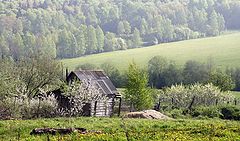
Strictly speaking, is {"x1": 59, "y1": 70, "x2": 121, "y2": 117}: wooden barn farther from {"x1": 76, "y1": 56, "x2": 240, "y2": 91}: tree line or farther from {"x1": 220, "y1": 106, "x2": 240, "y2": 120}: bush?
{"x1": 76, "y1": 56, "x2": 240, "y2": 91}: tree line

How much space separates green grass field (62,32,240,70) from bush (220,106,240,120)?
8624 centimetres

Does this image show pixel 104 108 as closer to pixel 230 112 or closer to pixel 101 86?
pixel 101 86

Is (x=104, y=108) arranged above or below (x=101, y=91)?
below

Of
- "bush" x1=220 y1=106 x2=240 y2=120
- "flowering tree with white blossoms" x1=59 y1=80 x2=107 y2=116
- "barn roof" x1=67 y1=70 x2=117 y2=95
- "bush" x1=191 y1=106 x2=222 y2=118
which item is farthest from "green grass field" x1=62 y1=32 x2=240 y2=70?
"bush" x1=191 y1=106 x2=222 y2=118

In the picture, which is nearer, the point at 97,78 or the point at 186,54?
the point at 97,78

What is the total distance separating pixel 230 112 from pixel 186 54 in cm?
11700

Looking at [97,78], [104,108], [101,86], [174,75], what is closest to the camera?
[101,86]

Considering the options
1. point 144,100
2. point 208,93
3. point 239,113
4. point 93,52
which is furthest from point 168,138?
point 93,52

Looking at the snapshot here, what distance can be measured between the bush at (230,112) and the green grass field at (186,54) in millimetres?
86244

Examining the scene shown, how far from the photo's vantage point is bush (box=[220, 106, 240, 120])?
1633 inches

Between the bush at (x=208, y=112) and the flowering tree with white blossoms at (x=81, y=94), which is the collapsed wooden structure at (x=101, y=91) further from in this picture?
the bush at (x=208, y=112)

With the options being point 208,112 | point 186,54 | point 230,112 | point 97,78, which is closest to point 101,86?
point 97,78

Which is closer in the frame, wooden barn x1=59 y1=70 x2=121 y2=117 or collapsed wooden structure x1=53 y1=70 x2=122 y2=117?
collapsed wooden structure x1=53 y1=70 x2=122 y2=117

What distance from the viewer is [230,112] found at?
42.3m
